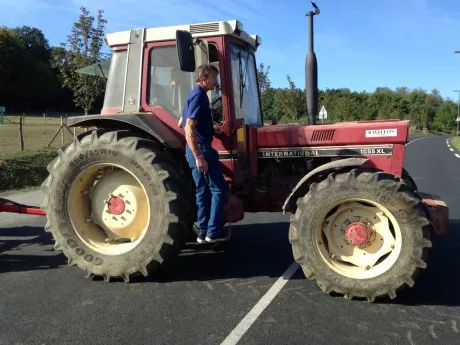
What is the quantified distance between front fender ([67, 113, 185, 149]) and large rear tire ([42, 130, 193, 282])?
115 millimetres

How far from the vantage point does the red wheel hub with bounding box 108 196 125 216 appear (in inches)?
189

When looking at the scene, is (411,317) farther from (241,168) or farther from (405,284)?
(241,168)

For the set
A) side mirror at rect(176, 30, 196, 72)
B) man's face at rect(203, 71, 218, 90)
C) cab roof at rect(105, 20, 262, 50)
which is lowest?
man's face at rect(203, 71, 218, 90)

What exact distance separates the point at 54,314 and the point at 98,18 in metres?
13.8

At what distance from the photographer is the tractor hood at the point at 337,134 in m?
4.59

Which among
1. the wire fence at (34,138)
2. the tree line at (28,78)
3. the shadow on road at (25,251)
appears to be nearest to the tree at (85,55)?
the wire fence at (34,138)

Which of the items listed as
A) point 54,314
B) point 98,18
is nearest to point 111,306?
point 54,314

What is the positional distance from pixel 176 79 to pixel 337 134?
5.68 feet

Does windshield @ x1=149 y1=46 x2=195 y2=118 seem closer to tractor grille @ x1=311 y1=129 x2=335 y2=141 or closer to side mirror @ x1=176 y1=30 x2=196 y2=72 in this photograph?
side mirror @ x1=176 y1=30 x2=196 y2=72

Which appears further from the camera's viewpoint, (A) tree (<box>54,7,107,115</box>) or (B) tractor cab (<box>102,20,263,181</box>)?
(A) tree (<box>54,7,107,115</box>)

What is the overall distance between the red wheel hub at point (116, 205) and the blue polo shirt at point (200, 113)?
3.51 feet

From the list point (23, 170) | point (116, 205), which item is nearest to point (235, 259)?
point (116, 205)

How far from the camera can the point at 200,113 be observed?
4.33 metres

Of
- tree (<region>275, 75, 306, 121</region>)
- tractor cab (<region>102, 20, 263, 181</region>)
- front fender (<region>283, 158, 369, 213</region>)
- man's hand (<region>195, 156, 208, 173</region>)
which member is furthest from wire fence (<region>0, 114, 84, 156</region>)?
tree (<region>275, 75, 306, 121</region>)
